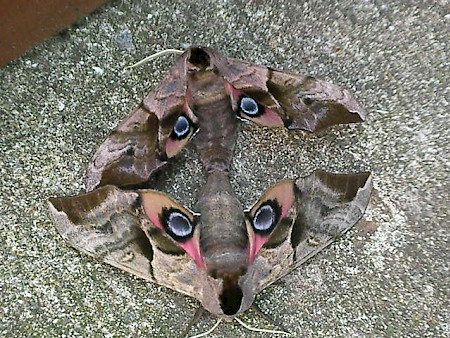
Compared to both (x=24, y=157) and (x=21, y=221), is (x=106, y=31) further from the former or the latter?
(x=21, y=221)

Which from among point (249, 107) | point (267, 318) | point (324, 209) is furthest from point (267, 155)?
point (267, 318)

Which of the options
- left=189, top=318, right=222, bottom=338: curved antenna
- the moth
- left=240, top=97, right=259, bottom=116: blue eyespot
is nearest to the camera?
the moth

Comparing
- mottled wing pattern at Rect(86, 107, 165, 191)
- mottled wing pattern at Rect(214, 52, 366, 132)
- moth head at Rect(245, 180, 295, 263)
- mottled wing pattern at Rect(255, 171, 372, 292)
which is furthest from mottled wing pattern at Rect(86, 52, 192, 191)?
mottled wing pattern at Rect(255, 171, 372, 292)

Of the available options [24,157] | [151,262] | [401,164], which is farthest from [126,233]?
[401,164]

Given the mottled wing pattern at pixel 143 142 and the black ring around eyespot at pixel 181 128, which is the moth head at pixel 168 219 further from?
the black ring around eyespot at pixel 181 128

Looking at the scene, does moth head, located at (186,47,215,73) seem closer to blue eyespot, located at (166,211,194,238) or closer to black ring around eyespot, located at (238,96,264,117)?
black ring around eyespot, located at (238,96,264,117)

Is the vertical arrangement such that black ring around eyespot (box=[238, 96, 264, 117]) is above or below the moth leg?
above

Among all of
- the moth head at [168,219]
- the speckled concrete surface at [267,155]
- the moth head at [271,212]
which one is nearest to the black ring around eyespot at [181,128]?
the speckled concrete surface at [267,155]
